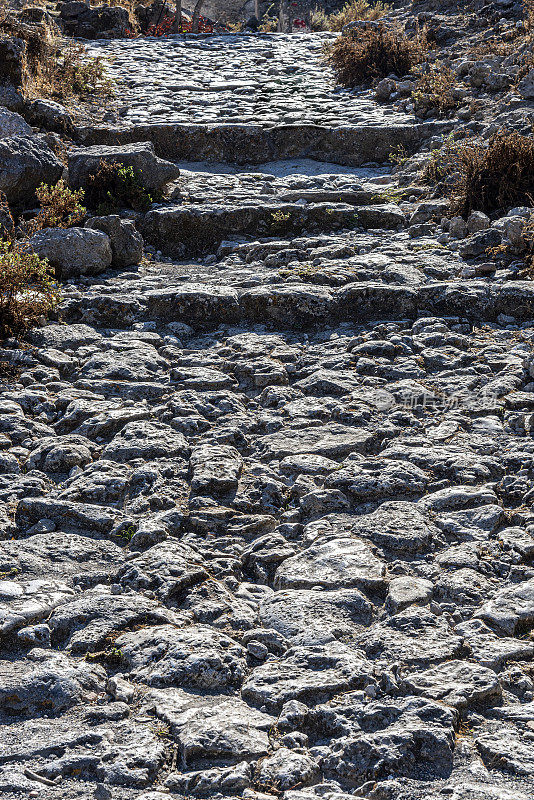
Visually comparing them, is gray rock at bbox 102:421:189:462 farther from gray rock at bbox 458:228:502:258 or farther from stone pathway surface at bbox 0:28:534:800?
gray rock at bbox 458:228:502:258

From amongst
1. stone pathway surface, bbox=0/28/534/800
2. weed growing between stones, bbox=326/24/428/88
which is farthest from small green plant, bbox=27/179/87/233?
weed growing between stones, bbox=326/24/428/88

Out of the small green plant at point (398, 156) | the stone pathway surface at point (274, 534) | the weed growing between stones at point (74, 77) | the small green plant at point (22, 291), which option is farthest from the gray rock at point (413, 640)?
the weed growing between stones at point (74, 77)

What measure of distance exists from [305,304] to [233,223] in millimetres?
2077

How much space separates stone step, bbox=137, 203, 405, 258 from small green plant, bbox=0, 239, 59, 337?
5.80 feet

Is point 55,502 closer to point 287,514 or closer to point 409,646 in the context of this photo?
point 287,514

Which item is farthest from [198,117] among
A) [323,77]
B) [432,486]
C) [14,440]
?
[432,486]

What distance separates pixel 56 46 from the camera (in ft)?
43.5

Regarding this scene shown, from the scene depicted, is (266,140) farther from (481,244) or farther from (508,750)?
(508,750)

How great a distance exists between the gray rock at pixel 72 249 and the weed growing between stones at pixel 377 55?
8.39 m

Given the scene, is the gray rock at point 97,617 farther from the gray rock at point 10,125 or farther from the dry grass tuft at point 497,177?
the gray rock at point 10,125

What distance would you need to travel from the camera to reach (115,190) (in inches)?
294

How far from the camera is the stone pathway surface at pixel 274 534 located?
2229 millimetres

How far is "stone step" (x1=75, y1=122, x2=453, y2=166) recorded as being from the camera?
9.52 meters

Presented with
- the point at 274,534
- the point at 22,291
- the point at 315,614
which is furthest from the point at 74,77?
the point at 315,614
